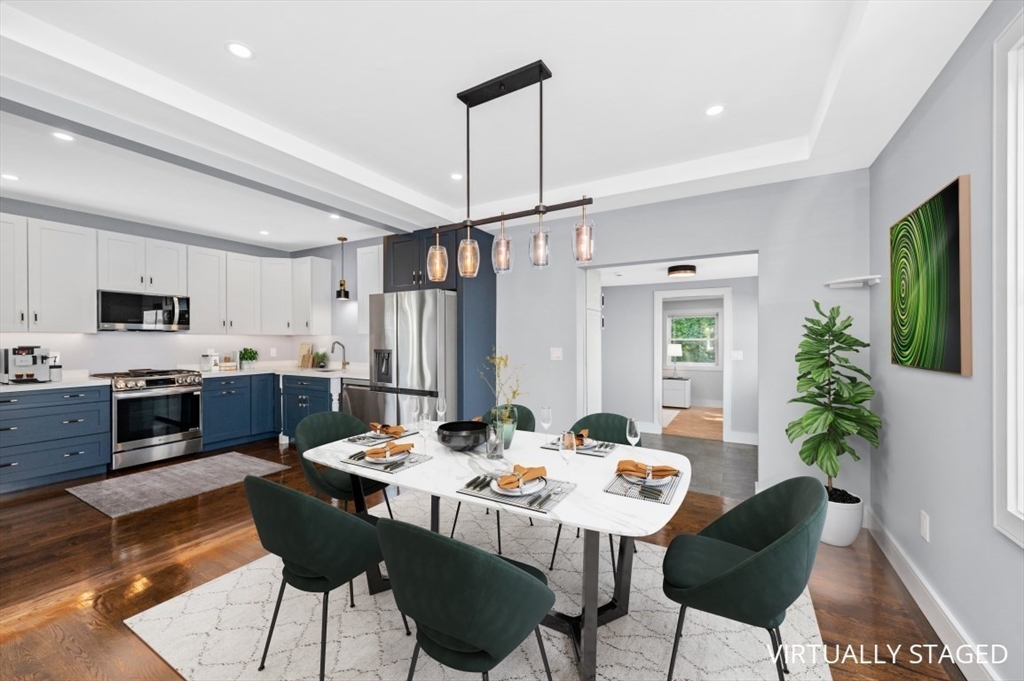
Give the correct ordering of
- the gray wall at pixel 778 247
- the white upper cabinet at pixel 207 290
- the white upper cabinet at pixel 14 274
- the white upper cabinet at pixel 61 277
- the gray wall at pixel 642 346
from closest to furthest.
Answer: the gray wall at pixel 778 247 → the white upper cabinet at pixel 14 274 → the white upper cabinet at pixel 61 277 → the white upper cabinet at pixel 207 290 → the gray wall at pixel 642 346

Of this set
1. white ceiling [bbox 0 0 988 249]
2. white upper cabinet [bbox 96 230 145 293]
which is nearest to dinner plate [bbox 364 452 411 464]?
white ceiling [bbox 0 0 988 249]

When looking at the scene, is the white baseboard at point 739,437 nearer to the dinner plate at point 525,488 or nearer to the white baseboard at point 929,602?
the white baseboard at point 929,602

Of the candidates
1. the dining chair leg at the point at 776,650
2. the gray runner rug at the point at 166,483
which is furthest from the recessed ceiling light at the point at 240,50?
the gray runner rug at the point at 166,483

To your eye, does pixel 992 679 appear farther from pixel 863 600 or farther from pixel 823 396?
pixel 823 396

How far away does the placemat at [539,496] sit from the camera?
1574 millimetres

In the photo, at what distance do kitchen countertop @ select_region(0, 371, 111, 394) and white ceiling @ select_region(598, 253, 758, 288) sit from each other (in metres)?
5.23

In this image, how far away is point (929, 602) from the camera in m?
2.05

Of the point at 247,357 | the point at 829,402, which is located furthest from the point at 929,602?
the point at 247,357

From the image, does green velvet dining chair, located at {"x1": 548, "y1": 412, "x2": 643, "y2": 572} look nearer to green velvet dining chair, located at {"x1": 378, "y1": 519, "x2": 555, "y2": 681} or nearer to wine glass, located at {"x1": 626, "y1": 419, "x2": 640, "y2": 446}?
wine glass, located at {"x1": 626, "y1": 419, "x2": 640, "y2": 446}

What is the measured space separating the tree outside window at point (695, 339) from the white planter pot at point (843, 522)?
6.42 meters

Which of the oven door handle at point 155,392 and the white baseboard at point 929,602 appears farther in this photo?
the oven door handle at point 155,392

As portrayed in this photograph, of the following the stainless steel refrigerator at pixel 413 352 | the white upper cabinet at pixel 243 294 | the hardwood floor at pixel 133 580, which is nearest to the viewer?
the hardwood floor at pixel 133 580

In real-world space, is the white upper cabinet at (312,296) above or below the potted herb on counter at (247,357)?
above

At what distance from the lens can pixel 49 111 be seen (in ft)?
6.98
